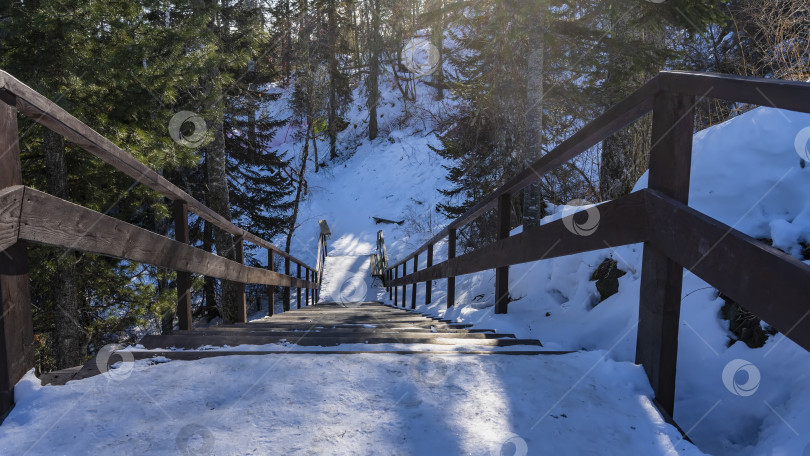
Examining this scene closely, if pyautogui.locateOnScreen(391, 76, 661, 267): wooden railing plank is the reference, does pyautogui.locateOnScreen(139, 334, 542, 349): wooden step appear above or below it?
below

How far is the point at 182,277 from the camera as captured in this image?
3.70 m

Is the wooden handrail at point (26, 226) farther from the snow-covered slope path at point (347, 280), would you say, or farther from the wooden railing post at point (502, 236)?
the snow-covered slope path at point (347, 280)

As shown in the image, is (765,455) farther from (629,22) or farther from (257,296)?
(257,296)

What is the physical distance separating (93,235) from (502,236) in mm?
2991

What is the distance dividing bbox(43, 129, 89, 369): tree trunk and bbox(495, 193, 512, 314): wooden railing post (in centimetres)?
635

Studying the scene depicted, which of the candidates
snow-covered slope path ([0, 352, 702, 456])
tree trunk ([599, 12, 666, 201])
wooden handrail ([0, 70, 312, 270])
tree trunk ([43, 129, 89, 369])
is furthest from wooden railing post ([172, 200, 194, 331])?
tree trunk ([599, 12, 666, 201])

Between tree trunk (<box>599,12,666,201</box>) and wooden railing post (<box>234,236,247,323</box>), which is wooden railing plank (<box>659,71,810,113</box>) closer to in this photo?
wooden railing post (<box>234,236,247,323</box>)

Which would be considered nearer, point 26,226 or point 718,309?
point 26,226

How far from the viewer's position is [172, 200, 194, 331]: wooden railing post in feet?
11.8

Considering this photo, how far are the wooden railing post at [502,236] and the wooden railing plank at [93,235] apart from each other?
2465 millimetres

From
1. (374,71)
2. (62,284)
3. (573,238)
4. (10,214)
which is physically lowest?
(62,284)

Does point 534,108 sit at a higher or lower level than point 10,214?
higher

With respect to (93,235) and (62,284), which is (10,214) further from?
(62,284)

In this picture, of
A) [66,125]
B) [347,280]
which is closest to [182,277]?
[66,125]
